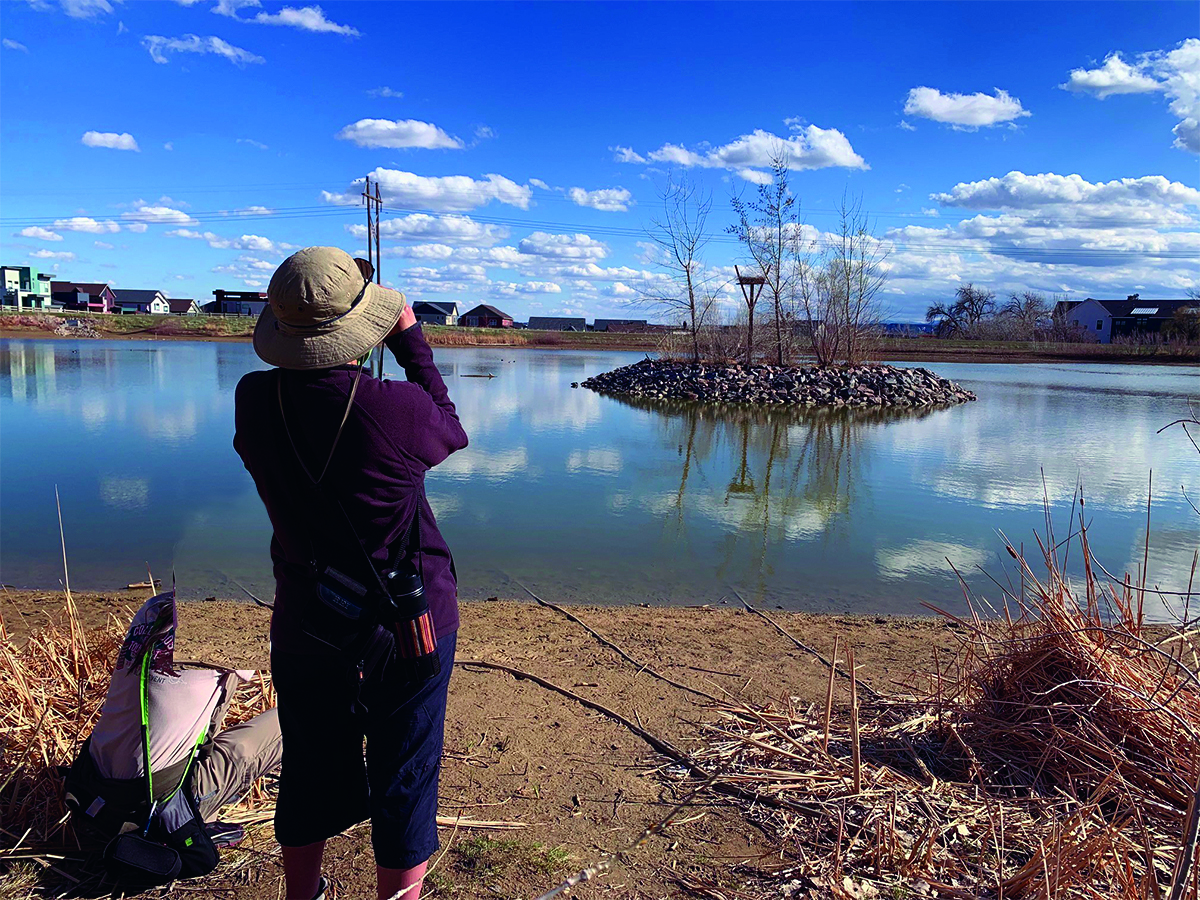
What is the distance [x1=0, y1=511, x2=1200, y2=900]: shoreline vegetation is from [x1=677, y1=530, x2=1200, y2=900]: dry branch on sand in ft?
0.03

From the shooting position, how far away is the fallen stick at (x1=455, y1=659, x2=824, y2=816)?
2992 millimetres

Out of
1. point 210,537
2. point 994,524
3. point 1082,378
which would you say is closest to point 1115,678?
point 994,524

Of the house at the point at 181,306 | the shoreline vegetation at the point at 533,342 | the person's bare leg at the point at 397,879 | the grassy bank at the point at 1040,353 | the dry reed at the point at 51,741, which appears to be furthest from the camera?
the house at the point at 181,306

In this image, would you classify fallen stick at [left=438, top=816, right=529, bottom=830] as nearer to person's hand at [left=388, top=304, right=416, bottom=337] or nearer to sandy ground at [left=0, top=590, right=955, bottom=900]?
sandy ground at [left=0, top=590, right=955, bottom=900]

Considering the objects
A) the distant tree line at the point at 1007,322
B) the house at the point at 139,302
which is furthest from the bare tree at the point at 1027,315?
the house at the point at 139,302

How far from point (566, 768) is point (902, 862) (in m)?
1.40

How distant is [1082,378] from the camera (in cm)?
3469

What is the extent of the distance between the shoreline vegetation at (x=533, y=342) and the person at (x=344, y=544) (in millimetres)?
47856

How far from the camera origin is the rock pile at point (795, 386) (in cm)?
2331

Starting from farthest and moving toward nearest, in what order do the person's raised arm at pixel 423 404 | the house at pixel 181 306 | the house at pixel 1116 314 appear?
→ the house at pixel 181 306
the house at pixel 1116 314
the person's raised arm at pixel 423 404

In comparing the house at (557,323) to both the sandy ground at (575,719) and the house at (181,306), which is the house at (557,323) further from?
the sandy ground at (575,719)

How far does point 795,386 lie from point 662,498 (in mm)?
15015

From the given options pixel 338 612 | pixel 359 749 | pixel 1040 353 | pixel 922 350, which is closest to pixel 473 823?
pixel 359 749

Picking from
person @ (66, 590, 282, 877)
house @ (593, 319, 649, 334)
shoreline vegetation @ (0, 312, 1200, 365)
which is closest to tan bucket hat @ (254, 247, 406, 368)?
person @ (66, 590, 282, 877)
